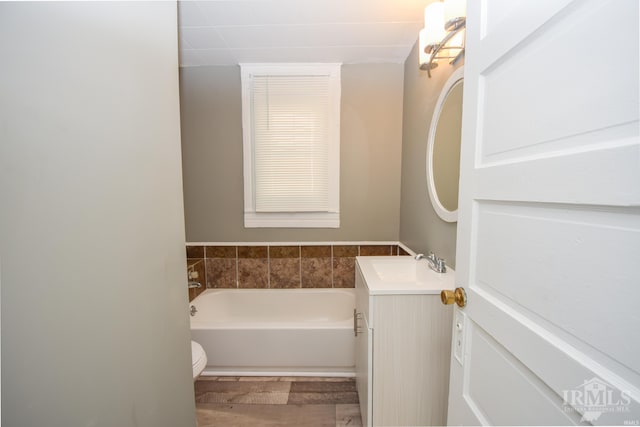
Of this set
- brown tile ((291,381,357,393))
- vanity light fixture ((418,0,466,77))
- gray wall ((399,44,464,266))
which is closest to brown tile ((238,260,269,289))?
brown tile ((291,381,357,393))

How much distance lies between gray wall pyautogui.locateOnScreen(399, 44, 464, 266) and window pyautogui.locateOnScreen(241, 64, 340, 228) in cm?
58

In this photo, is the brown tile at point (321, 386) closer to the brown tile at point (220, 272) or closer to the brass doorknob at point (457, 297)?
the brown tile at point (220, 272)

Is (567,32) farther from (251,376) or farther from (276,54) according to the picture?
(251,376)

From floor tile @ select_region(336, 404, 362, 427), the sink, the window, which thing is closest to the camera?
the sink

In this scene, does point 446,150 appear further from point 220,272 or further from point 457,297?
point 220,272

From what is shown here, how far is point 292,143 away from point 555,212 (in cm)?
192

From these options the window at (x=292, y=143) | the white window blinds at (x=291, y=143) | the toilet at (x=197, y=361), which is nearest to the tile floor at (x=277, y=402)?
the toilet at (x=197, y=361)

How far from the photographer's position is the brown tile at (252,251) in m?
2.26

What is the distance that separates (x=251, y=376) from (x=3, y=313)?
1.76m

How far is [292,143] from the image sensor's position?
2117mm

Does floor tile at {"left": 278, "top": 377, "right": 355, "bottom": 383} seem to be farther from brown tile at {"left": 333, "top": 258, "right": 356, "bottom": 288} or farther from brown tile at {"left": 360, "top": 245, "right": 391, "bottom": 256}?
brown tile at {"left": 360, "top": 245, "right": 391, "bottom": 256}

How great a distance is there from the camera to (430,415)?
1069 millimetres

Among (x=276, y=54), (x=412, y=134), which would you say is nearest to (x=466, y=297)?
(x=412, y=134)

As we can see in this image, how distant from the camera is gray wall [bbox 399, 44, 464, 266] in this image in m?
1.38
